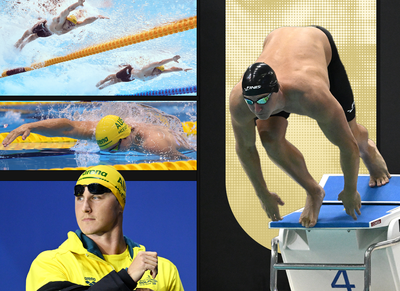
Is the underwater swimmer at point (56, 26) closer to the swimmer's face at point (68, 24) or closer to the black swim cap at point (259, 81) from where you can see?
the swimmer's face at point (68, 24)

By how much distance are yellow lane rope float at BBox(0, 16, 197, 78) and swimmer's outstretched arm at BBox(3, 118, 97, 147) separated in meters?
0.73

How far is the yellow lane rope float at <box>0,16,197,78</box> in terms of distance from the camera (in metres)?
5.77

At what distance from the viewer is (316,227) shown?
3.07m

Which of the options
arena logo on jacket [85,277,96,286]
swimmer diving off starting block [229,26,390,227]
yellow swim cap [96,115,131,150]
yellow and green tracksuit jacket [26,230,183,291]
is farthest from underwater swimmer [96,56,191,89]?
arena logo on jacket [85,277,96,286]

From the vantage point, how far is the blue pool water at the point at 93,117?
227 inches

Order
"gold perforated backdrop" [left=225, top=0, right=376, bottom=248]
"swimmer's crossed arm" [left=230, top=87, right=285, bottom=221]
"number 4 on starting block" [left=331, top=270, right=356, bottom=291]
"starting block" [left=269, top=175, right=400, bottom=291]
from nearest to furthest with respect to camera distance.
Answer: "swimmer's crossed arm" [left=230, top=87, right=285, bottom=221], "starting block" [left=269, top=175, right=400, bottom=291], "number 4 on starting block" [left=331, top=270, right=356, bottom=291], "gold perforated backdrop" [left=225, top=0, right=376, bottom=248]

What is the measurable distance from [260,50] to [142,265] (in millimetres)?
4364

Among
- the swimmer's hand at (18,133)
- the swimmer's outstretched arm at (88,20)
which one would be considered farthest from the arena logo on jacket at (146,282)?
the swimmer's outstretched arm at (88,20)

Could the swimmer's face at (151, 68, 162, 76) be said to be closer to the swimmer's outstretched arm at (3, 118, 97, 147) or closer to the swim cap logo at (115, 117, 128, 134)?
the swim cap logo at (115, 117, 128, 134)

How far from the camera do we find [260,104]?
2410 millimetres

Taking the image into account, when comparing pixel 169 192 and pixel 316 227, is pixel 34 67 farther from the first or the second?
pixel 316 227

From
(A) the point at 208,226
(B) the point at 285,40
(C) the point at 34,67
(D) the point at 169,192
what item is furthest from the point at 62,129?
(B) the point at 285,40

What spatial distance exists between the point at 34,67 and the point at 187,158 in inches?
90.6

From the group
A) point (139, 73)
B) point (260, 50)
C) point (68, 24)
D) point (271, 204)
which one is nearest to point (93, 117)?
point (139, 73)
